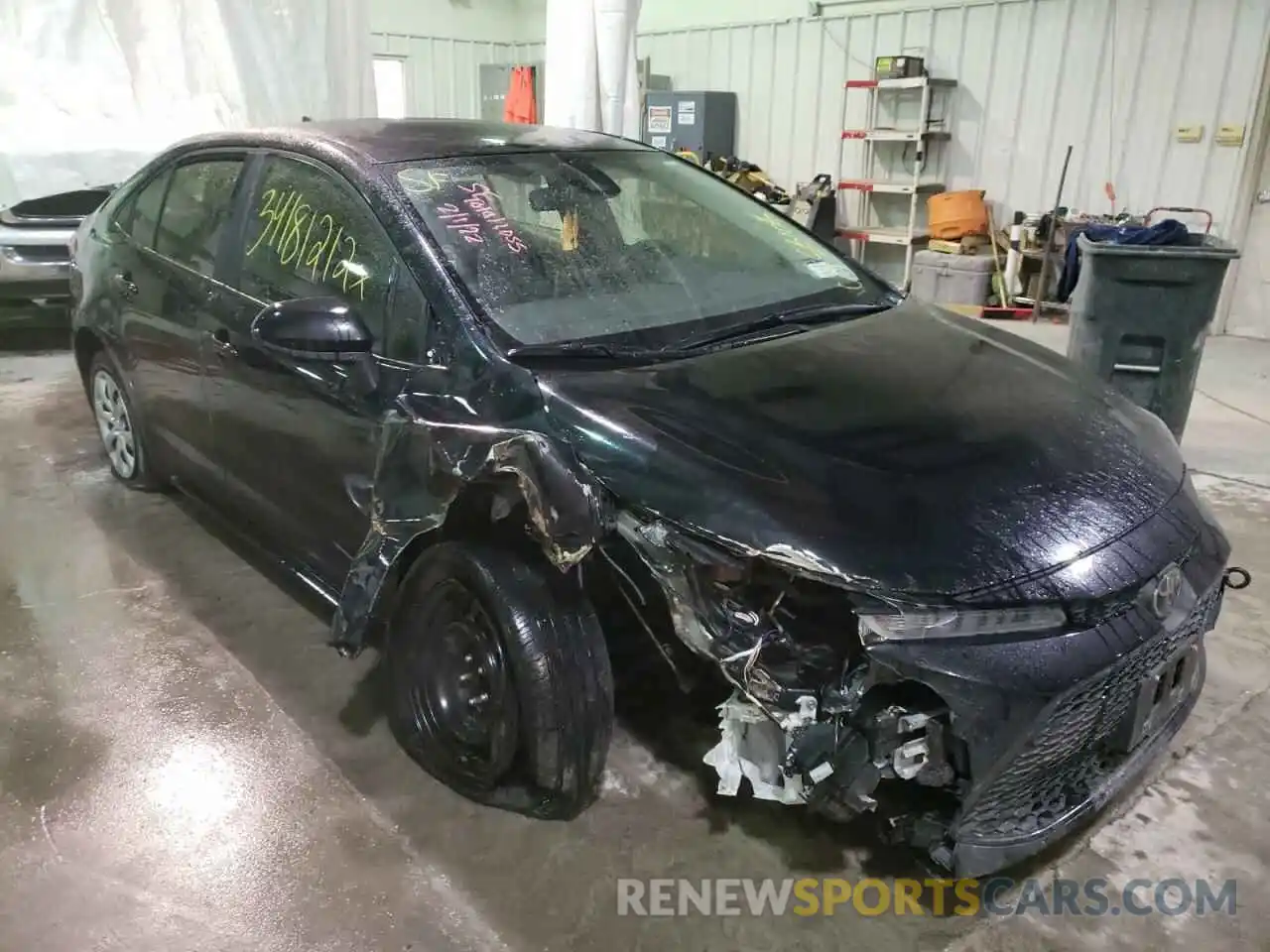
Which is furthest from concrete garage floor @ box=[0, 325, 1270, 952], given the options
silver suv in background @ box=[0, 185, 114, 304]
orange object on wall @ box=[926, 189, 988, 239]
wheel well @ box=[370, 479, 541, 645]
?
orange object on wall @ box=[926, 189, 988, 239]

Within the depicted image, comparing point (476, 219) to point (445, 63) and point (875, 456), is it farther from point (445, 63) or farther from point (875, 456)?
point (445, 63)

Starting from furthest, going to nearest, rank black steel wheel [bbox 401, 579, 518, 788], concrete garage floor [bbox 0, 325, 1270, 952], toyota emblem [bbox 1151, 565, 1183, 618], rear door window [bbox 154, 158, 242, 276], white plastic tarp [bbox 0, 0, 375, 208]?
white plastic tarp [bbox 0, 0, 375, 208], rear door window [bbox 154, 158, 242, 276], black steel wheel [bbox 401, 579, 518, 788], concrete garage floor [bbox 0, 325, 1270, 952], toyota emblem [bbox 1151, 565, 1183, 618]

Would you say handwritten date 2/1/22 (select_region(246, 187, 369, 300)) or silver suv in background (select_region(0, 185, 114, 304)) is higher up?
handwritten date 2/1/22 (select_region(246, 187, 369, 300))

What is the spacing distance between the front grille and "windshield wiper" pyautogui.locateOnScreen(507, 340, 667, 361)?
1.09 m

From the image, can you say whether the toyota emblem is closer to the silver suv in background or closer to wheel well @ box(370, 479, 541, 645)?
wheel well @ box(370, 479, 541, 645)

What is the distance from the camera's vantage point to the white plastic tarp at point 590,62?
4.61 metres

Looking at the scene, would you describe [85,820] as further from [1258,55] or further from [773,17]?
[773,17]

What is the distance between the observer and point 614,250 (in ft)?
8.21

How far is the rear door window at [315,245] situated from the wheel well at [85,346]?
1363 millimetres

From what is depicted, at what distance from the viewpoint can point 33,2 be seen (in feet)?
19.5

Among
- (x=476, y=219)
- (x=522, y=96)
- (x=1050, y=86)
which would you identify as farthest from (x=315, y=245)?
(x=522, y=96)

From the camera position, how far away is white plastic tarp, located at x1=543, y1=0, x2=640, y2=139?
15.1ft

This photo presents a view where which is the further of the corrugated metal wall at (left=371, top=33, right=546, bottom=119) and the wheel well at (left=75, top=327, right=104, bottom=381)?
the corrugated metal wall at (left=371, top=33, right=546, bottom=119)

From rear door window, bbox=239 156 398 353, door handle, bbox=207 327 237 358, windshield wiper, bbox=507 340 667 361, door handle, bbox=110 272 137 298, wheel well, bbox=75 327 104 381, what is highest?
rear door window, bbox=239 156 398 353
